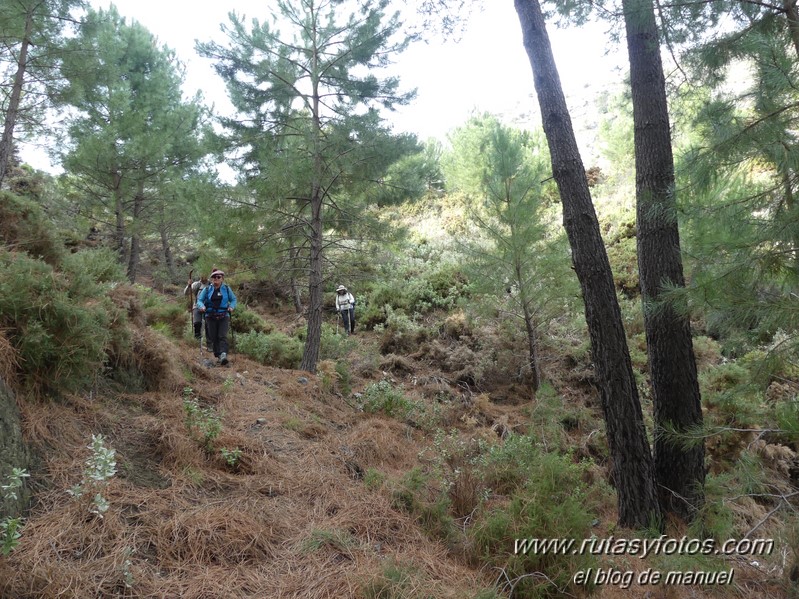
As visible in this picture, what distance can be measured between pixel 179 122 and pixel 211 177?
7.89 m

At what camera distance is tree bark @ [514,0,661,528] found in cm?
403

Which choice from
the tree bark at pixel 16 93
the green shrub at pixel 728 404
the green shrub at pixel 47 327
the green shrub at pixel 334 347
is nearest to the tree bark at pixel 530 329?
the green shrub at pixel 728 404

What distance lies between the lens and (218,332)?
782cm

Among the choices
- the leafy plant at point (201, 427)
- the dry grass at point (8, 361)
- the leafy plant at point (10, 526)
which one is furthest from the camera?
the leafy plant at point (201, 427)

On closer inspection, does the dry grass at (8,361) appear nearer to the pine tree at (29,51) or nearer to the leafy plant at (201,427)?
the leafy plant at (201,427)

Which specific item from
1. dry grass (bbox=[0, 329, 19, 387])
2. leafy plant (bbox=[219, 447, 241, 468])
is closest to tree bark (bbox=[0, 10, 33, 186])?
dry grass (bbox=[0, 329, 19, 387])

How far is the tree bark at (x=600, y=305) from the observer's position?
13.2 ft

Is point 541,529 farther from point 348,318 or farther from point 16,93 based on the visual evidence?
point 16,93

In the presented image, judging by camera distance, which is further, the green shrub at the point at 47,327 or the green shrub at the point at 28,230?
the green shrub at the point at 28,230

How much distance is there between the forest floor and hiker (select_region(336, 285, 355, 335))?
6844 millimetres

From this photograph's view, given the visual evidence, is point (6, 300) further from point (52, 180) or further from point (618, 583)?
point (52, 180)

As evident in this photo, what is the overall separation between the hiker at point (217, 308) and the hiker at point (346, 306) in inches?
171

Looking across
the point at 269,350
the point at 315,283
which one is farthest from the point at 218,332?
the point at 315,283

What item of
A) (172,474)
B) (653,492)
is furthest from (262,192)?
(653,492)
